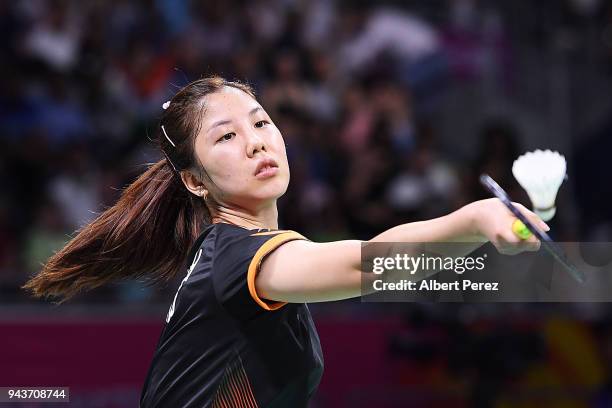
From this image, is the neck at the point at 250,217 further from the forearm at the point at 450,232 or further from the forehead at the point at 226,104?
the forearm at the point at 450,232

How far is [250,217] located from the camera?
2.79 metres

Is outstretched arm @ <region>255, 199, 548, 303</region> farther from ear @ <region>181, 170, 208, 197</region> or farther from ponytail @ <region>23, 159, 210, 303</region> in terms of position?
ponytail @ <region>23, 159, 210, 303</region>

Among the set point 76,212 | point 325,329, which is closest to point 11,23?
point 76,212

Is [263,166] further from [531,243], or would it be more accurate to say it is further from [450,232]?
[531,243]

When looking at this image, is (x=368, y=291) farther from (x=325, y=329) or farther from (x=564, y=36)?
(x=564, y=36)

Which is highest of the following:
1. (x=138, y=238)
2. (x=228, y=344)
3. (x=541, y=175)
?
(x=541, y=175)

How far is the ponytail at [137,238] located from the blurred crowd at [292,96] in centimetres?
296

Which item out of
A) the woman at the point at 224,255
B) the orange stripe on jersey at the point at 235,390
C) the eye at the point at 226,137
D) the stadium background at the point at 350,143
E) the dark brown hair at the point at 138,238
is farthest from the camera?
the stadium background at the point at 350,143

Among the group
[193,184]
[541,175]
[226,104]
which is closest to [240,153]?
[226,104]

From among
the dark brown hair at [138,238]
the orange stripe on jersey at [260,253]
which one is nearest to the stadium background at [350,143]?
the dark brown hair at [138,238]

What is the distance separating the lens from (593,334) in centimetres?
612

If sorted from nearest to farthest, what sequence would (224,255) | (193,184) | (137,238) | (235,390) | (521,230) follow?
(521,230) < (224,255) < (235,390) < (193,184) < (137,238)

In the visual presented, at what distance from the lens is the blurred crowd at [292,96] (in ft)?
22.5

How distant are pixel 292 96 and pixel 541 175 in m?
5.28
